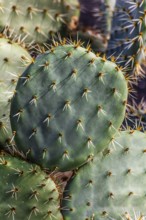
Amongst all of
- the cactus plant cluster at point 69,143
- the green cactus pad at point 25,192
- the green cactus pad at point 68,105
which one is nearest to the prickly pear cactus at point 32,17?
the cactus plant cluster at point 69,143

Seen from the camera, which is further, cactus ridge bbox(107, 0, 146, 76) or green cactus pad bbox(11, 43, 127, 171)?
cactus ridge bbox(107, 0, 146, 76)

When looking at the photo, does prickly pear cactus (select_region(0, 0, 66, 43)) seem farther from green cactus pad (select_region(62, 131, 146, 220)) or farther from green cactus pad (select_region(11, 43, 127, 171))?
green cactus pad (select_region(62, 131, 146, 220))

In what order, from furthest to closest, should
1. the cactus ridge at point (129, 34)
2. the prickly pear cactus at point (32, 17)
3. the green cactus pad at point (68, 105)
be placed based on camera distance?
the prickly pear cactus at point (32, 17) < the cactus ridge at point (129, 34) < the green cactus pad at point (68, 105)

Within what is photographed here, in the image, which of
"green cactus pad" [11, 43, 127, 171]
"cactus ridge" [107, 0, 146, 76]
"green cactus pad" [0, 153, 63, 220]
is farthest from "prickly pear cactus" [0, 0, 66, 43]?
"green cactus pad" [0, 153, 63, 220]

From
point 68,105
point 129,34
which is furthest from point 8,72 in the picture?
point 129,34

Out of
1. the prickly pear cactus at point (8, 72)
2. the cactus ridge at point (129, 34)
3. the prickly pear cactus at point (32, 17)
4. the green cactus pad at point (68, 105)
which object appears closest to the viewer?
the green cactus pad at point (68, 105)

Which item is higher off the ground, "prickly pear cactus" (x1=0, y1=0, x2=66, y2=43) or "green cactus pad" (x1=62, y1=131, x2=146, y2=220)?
"prickly pear cactus" (x1=0, y1=0, x2=66, y2=43)

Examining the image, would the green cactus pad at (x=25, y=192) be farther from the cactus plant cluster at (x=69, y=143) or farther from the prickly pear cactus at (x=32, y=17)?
the prickly pear cactus at (x=32, y=17)
